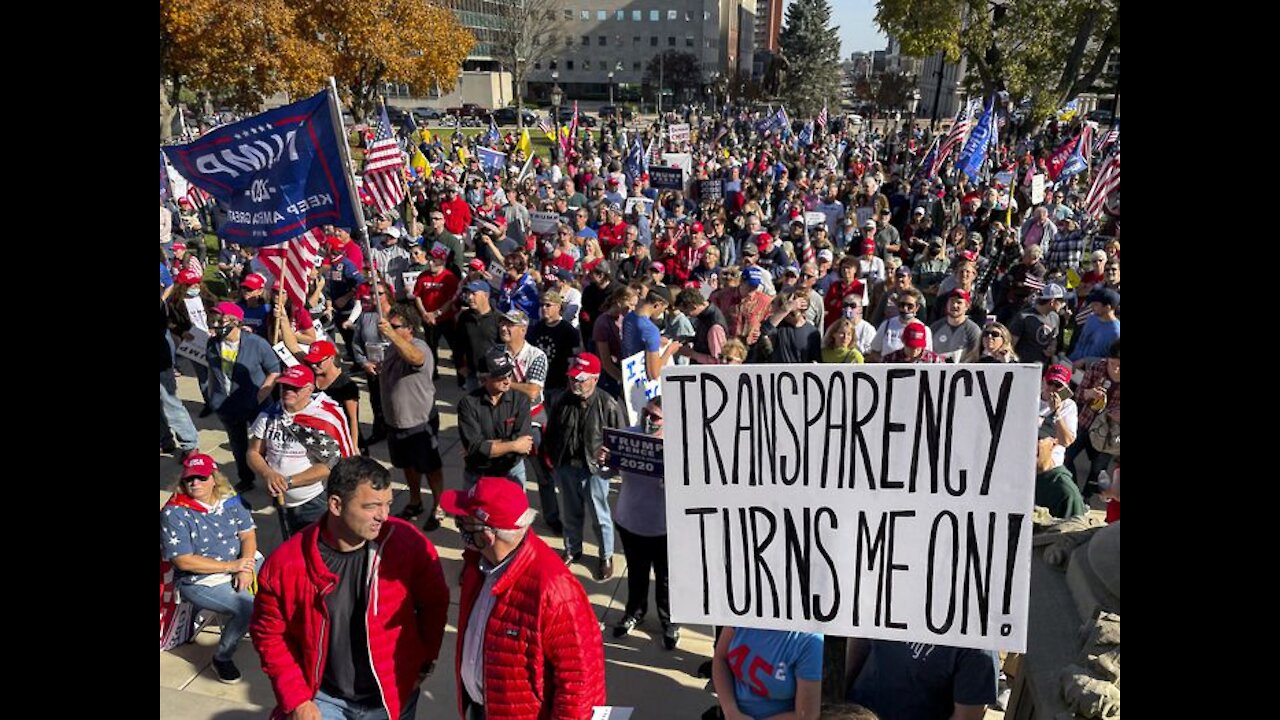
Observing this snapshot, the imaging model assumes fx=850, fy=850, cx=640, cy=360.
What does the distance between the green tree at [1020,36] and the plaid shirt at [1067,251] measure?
22047 mm

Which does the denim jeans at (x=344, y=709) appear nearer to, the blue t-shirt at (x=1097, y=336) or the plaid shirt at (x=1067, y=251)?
the blue t-shirt at (x=1097, y=336)

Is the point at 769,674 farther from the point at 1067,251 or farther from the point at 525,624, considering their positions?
the point at 1067,251

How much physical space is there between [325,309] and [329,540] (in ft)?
23.8

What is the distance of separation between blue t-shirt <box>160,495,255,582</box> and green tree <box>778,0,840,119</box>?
73999 millimetres

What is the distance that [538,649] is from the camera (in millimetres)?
3242

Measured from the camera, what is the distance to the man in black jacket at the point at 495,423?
5.82 metres

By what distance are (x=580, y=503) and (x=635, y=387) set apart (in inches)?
38.0

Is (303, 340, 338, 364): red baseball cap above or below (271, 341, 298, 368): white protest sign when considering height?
above

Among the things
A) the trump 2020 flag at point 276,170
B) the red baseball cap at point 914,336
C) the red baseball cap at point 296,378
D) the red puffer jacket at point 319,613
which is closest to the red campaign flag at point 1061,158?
the red baseball cap at point 914,336

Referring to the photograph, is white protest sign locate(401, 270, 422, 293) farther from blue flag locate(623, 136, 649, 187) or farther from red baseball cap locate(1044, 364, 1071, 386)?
blue flag locate(623, 136, 649, 187)

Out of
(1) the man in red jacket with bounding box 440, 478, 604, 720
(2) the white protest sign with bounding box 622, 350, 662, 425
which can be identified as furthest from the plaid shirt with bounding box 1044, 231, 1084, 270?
(1) the man in red jacket with bounding box 440, 478, 604, 720

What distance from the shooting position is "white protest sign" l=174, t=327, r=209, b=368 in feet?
25.7
